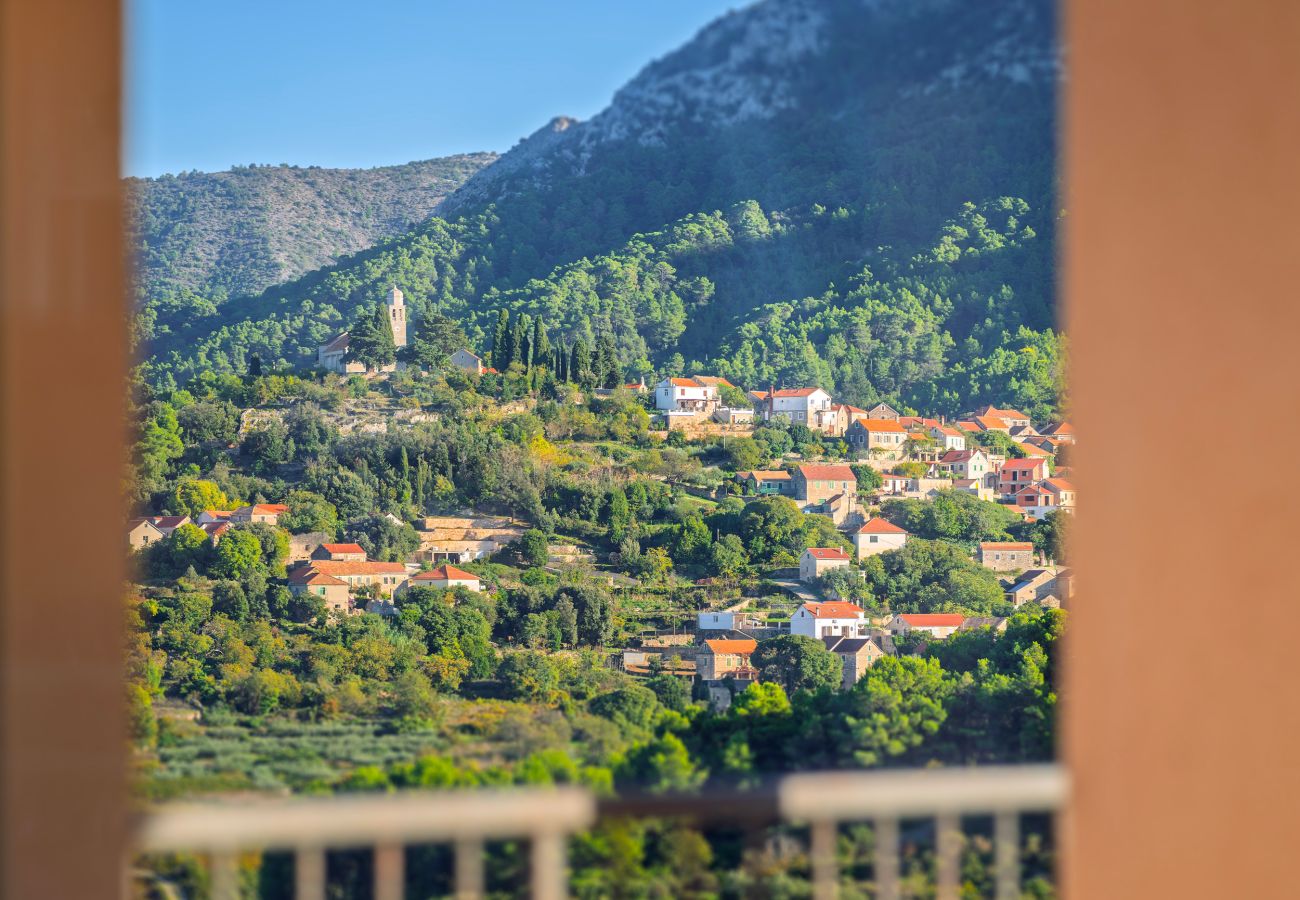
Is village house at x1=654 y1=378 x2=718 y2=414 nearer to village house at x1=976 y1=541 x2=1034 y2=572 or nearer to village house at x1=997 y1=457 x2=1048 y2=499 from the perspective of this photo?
village house at x1=997 y1=457 x2=1048 y2=499

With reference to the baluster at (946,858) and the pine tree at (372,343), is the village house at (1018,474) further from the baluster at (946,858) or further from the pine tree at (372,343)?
the baluster at (946,858)

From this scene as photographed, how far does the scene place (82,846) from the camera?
1030mm

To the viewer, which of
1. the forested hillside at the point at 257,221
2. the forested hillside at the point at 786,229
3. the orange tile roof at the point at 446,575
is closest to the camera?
the orange tile roof at the point at 446,575

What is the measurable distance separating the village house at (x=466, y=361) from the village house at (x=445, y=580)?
27.0ft

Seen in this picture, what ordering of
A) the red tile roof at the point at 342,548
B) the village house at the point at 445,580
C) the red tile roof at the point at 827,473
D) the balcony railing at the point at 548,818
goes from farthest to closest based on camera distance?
Answer: the red tile roof at the point at 827,473 → the red tile roof at the point at 342,548 → the village house at the point at 445,580 → the balcony railing at the point at 548,818

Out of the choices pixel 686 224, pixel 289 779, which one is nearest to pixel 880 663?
pixel 289 779

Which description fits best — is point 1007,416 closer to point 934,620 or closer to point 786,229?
point 786,229

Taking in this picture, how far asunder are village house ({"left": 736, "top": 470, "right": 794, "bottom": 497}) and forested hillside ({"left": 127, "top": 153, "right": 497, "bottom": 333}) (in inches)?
561

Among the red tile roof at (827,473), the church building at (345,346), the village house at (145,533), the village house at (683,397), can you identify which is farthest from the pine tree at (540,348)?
the village house at (145,533)

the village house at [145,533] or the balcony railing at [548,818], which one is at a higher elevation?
the balcony railing at [548,818]

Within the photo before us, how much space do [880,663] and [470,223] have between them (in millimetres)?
24477

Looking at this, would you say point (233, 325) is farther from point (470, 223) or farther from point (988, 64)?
point (988, 64)

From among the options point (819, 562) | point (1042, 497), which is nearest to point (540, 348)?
point (819, 562)

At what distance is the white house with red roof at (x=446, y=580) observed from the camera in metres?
22.0
